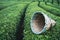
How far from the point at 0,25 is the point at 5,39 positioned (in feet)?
6.56

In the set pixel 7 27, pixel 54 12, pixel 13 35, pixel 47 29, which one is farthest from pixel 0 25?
pixel 54 12

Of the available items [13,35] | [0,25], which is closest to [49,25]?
[13,35]

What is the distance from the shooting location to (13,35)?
12789 mm

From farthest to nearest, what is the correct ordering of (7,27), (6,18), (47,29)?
(6,18) < (7,27) < (47,29)

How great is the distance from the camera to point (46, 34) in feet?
38.8

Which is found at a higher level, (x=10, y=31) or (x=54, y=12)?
(x=10, y=31)

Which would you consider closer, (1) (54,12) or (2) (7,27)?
(2) (7,27)

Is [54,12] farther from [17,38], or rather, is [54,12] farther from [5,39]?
[5,39]

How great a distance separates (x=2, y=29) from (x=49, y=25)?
10.5 feet

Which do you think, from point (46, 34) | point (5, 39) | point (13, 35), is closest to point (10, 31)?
point (13, 35)

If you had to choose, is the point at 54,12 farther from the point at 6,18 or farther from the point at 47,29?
the point at 47,29

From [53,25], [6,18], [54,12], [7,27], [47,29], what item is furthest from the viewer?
[54,12]

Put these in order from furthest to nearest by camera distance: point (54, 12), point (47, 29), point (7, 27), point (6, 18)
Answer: point (54, 12) → point (6, 18) → point (7, 27) → point (47, 29)

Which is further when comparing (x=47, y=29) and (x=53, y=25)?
(x=53, y=25)
